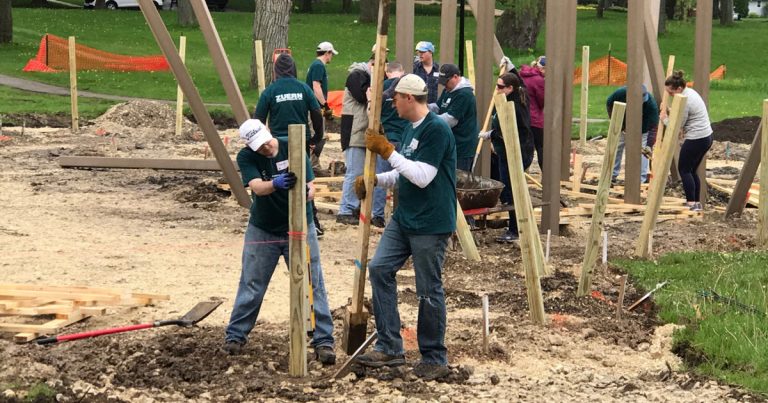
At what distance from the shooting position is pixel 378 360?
7.88 meters

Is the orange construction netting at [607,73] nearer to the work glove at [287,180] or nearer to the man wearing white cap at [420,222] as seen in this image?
the man wearing white cap at [420,222]

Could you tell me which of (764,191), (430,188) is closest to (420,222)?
(430,188)

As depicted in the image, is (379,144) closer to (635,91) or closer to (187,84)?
(187,84)

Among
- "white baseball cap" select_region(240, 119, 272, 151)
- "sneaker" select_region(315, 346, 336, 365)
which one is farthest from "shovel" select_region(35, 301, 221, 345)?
"white baseball cap" select_region(240, 119, 272, 151)

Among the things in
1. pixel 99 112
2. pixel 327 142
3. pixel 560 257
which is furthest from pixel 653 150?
pixel 99 112

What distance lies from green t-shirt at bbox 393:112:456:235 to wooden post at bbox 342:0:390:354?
0.22 meters

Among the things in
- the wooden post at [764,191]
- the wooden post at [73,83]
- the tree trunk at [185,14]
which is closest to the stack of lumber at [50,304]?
the wooden post at [764,191]

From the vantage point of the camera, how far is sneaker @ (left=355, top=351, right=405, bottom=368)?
7.86 metres

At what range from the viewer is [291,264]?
24.9 feet

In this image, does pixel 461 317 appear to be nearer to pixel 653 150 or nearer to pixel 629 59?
pixel 629 59

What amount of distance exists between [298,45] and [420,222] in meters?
36.5

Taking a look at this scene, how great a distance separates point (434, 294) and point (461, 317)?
181cm

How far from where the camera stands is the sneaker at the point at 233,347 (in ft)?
26.7

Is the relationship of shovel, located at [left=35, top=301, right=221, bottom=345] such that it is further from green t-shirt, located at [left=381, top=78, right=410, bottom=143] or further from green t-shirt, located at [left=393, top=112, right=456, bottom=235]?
green t-shirt, located at [left=381, top=78, right=410, bottom=143]
